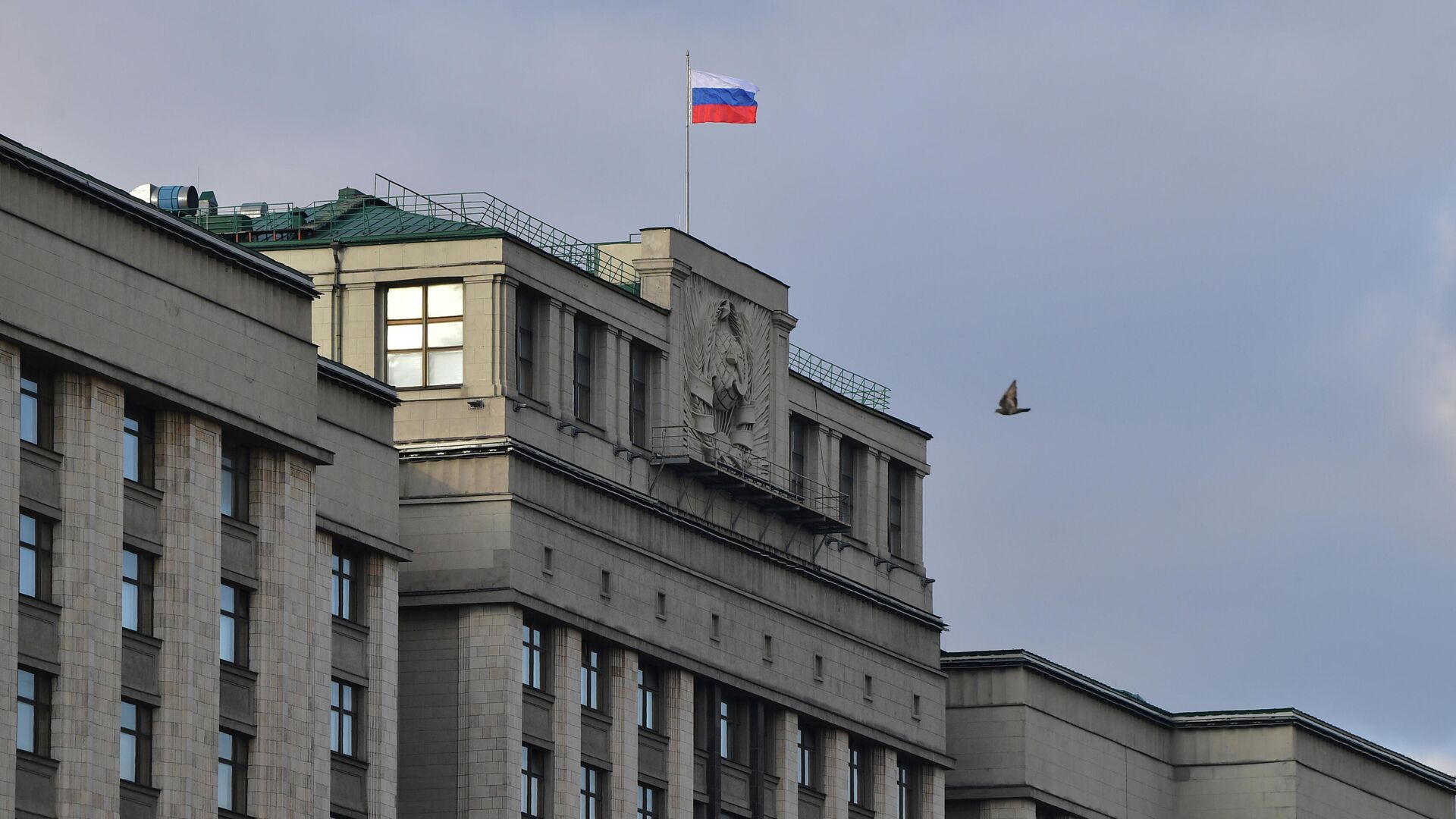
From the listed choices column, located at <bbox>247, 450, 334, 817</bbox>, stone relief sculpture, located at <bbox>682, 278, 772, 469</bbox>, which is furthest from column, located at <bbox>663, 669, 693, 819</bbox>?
column, located at <bbox>247, 450, 334, 817</bbox>

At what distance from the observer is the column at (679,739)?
108 m

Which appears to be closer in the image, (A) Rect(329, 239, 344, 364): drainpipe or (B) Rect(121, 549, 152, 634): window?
(B) Rect(121, 549, 152, 634): window

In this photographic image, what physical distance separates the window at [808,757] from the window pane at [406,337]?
65.7 ft

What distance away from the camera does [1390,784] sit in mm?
145500

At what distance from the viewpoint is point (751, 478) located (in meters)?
112

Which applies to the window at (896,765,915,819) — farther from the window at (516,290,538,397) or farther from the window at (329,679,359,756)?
the window at (329,679,359,756)

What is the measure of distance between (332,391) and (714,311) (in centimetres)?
2029

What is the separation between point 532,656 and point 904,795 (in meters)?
22.9

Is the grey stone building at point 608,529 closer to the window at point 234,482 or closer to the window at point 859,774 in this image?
the window at point 859,774

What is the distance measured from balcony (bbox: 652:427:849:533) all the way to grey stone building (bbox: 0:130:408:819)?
14.8 metres

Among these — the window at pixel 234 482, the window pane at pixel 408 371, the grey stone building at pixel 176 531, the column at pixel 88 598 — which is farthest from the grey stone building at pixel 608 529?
the column at pixel 88 598

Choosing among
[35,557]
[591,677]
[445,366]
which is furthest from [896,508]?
[35,557]

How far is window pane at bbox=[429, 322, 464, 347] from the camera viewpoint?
10344cm

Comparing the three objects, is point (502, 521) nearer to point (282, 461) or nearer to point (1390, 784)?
point (282, 461)
